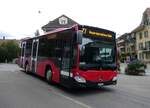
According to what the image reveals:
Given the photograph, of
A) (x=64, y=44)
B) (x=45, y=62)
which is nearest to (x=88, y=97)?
(x=64, y=44)

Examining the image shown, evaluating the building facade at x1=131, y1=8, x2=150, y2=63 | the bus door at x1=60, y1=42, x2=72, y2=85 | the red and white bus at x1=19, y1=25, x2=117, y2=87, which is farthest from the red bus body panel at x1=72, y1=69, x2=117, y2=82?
the building facade at x1=131, y1=8, x2=150, y2=63

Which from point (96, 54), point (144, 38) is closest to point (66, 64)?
point (96, 54)

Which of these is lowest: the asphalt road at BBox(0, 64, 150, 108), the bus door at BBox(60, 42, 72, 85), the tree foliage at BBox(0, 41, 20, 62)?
the asphalt road at BBox(0, 64, 150, 108)

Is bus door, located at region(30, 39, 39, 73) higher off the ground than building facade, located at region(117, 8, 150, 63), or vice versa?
building facade, located at region(117, 8, 150, 63)

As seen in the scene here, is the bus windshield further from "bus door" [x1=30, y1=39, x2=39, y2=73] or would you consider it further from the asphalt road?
"bus door" [x1=30, y1=39, x2=39, y2=73]

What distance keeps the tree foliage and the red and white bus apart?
2263 inches

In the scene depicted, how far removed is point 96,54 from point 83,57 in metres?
0.74

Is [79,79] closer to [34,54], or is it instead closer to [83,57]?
[83,57]

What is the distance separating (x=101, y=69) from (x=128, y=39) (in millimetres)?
73917

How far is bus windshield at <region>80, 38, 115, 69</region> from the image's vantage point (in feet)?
36.7

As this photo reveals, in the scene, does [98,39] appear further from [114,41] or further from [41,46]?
[41,46]

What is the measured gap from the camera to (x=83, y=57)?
1116cm

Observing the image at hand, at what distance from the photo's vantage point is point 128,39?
8356 centimetres

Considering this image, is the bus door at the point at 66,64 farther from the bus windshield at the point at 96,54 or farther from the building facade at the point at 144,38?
the building facade at the point at 144,38
